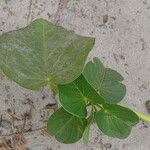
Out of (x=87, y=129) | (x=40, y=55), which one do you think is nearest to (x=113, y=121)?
(x=87, y=129)

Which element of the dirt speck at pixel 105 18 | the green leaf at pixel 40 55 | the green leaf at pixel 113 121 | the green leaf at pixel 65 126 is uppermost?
the green leaf at pixel 40 55

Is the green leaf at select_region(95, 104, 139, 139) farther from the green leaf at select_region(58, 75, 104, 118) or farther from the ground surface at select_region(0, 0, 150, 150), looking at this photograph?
the ground surface at select_region(0, 0, 150, 150)

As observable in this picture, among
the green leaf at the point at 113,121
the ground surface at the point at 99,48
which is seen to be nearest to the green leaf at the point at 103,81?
the green leaf at the point at 113,121

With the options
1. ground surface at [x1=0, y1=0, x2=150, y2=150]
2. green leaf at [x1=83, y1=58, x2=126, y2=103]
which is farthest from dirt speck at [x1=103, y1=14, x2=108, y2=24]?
green leaf at [x1=83, y1=58, x2=126, y2=103]

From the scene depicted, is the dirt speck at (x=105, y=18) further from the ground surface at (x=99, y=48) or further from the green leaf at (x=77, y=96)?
the green leaf at (x=77, y=96)

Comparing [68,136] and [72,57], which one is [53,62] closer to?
[72,57]

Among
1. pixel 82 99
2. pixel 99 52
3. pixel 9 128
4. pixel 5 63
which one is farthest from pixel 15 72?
pixel 99 52
